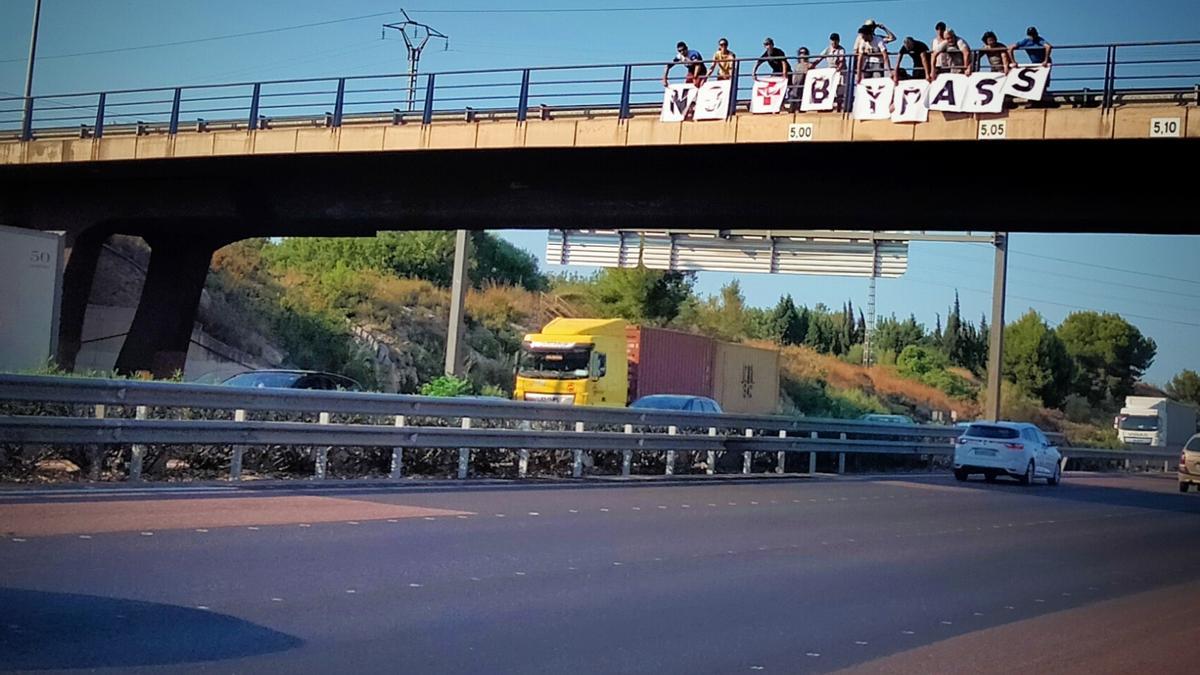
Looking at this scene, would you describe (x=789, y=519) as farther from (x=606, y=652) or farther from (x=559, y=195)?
(x=559, y=195)

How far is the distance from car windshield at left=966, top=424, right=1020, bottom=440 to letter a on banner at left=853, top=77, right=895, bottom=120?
10442 mm

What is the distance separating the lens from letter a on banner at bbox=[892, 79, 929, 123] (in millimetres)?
24047

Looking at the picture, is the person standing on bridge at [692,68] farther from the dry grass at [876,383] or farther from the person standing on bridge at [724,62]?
the dry grass at [876,383]

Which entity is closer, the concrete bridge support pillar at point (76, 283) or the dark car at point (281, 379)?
the dark car at point (281, 379)

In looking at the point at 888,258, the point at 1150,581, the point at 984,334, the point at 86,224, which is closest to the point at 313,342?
the point at 86,224

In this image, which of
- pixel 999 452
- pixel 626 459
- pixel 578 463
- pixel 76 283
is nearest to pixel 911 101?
pixel 626 459

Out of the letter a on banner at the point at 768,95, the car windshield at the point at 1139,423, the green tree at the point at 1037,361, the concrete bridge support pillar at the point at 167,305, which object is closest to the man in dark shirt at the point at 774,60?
the letter a on banner at the point at 768,95

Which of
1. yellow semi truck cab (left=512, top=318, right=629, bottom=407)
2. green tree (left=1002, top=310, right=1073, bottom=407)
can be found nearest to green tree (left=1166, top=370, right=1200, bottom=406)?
green tree (left=1002, top=310, right=1073, bottom=407)

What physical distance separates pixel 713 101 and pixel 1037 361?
223 ft

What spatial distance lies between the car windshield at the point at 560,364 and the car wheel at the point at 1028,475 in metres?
12.7

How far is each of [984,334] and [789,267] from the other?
244ft

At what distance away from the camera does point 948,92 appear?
24.0 metres

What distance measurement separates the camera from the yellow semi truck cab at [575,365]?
38.6 metres

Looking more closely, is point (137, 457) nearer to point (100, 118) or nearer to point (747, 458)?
point (747, 458)
